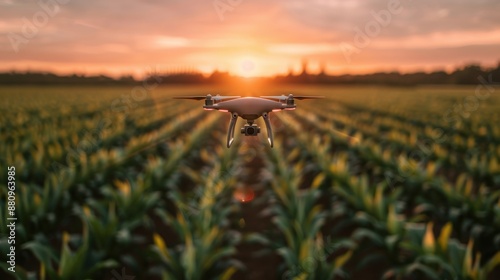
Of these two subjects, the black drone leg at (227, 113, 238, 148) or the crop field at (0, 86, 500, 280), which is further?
the crop field at (0, 86, 500, 280)

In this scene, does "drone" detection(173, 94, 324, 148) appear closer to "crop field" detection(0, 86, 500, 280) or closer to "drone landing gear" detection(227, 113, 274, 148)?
"drone landing gear" detection(227, 113, 274, 148)

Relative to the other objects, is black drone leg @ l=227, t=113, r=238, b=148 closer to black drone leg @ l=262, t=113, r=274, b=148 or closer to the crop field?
black drone leg @ l=262, t=113, r=274, b=148

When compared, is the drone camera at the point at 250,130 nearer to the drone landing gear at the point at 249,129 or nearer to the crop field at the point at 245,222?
the drone landing gear at the point at 249,129

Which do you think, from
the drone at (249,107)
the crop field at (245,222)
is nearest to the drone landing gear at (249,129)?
the drone at (249,107)

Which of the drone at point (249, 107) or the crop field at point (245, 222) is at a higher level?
the drone at point (249, 107)

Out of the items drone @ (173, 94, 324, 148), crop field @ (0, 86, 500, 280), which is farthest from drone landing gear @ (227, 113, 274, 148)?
crop field @ (0, 86, 500, 280)

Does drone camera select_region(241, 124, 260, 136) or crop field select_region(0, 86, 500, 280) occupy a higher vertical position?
drone camera select_region(241, 124, 260, 136)

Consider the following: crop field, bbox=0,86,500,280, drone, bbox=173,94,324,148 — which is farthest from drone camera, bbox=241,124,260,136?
crop field, bbox=0,86,500,280

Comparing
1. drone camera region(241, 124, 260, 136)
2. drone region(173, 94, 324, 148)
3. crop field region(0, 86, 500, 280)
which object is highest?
drone region(173, 94, 324, 148)

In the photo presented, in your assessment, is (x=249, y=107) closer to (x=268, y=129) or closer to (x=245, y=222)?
(x=268, y=129)
